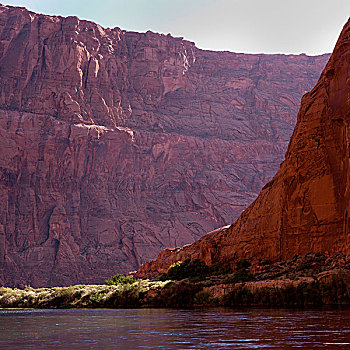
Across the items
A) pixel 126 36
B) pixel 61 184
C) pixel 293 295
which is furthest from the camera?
pixel 126 36

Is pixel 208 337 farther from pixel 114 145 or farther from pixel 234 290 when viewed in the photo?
pixel 114 145

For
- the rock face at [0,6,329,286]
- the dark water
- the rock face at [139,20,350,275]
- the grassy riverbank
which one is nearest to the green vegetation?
the grassy riverbank

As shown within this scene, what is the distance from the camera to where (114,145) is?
12731cm

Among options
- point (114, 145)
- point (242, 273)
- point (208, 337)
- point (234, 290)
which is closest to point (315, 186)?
point (242, 273)

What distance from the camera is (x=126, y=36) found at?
151 meters

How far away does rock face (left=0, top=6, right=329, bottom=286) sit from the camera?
4555 inches

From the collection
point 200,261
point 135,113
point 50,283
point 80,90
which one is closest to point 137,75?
point 135,113

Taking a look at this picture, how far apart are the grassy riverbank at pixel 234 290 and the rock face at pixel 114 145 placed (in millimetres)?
56704

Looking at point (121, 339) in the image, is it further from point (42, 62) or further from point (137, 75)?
point (137, 75)

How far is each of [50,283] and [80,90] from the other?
41844 millimetres

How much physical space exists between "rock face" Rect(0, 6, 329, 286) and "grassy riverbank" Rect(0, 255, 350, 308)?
56.7m

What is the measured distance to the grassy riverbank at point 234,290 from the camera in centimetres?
3647

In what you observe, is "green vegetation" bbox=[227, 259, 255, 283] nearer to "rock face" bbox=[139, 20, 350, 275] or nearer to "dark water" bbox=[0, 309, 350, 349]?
"rock face" bbox=[139, 20, 350, 275]

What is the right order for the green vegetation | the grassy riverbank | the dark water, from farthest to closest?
the green vegetation
the grassy riverbank
the dark water
